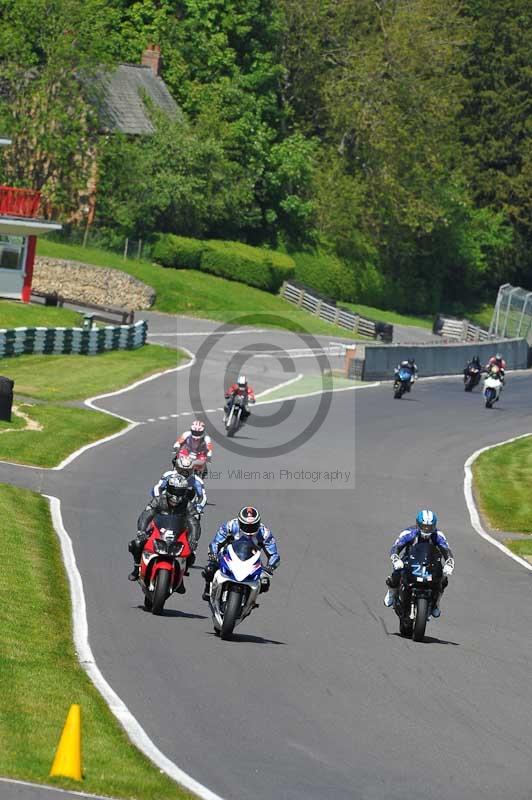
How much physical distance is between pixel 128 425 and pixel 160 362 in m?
13.5

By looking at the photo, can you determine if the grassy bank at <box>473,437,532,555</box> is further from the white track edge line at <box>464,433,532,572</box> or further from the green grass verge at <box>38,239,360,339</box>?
the green grass verge at <box>38,239,360,339</box>

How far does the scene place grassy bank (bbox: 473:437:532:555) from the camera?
29.3m

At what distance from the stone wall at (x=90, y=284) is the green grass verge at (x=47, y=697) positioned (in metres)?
45.3

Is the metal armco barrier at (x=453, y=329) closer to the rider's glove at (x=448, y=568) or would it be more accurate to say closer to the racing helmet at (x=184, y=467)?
the racing helmet at (x=184, y=467)

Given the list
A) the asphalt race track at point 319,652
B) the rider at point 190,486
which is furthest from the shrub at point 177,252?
the rider at point 190,486

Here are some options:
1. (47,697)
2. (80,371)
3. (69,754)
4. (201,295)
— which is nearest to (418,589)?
(47,697)

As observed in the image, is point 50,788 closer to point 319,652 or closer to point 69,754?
point 69,754

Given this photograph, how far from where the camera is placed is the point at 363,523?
88.1ft

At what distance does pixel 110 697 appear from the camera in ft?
43.4

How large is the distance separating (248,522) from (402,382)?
3253cm

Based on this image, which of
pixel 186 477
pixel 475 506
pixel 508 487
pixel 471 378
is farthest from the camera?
pixel 471 378

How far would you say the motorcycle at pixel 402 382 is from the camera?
4866 cm

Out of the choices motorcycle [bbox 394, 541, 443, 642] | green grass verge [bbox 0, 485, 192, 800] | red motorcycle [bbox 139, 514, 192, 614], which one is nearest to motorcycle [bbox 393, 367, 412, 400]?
green grass verge [bbox 0, 485, 192, 800]

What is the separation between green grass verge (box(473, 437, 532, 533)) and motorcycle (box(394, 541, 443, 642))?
11642mm
